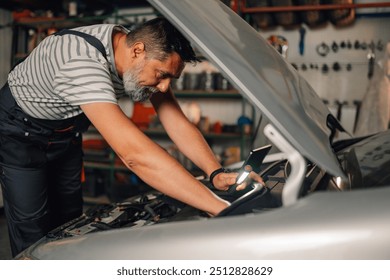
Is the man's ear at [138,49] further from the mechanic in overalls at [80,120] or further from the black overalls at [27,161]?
the black overalls at [27,161]

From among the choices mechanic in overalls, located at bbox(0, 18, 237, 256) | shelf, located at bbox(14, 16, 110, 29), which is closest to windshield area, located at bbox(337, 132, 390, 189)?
mechanic in overalls, located at bbox(0, 18, 237, 256)

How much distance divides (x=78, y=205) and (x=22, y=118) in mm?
490

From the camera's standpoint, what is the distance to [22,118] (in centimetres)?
155

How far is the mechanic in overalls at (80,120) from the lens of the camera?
42.8 inches

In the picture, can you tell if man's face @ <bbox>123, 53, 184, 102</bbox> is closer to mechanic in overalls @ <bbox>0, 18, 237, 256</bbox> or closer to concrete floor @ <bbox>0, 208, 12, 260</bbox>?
mechanic in overalls @ <bbox>0, 18, 237, 256</bbox>

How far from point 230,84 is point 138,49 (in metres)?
2.08

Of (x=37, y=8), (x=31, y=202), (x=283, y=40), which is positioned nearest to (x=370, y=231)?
(x=31, y=202)

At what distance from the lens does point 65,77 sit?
121 cm

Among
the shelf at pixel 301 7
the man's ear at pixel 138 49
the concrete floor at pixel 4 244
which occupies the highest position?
the shelf at pixel 301 7

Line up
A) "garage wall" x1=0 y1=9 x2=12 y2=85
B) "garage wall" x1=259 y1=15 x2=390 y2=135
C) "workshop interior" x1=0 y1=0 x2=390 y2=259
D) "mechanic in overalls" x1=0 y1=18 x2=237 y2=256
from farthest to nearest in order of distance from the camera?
"garage wall" x1=0 y1=9 x2=12 y2=85 → "garage wall" x1=259 y1=15 x2=390 y2=135 → "workshop interior" x1=0 y1=0 x2=390 y2=259 → "mechanic in overalls" x1=0 y1=18 x2=237 y2=256

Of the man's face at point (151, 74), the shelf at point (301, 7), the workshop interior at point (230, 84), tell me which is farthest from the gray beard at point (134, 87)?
the shelf at point (301, 7)

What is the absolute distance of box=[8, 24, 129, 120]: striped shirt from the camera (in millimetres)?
1162

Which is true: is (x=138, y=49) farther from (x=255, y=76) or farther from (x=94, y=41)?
(x=255, y=76)
